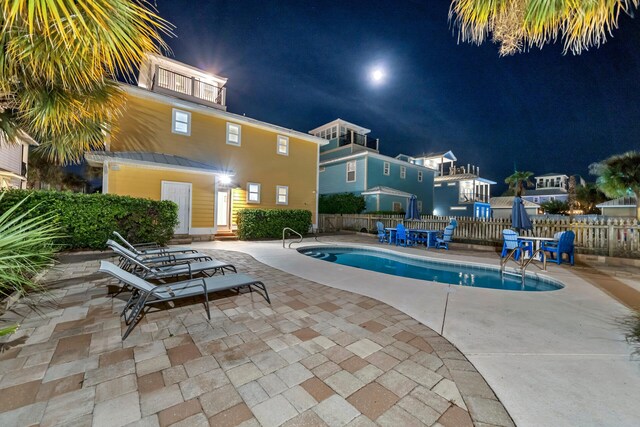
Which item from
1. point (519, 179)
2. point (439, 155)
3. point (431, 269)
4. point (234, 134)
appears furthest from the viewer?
point (519, 179)

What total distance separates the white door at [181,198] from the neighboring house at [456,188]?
2413cm

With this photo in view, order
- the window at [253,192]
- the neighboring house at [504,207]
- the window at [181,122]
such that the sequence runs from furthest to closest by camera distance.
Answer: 1. the neighboring house at [504,207]
2. the window at [253,192]
3. the window at [181,122]

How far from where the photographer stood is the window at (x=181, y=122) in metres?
12.8

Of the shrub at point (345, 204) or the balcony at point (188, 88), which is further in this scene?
the shrub at point (345, 204)

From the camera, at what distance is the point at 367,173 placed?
2167cm

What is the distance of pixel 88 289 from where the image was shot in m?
4.42

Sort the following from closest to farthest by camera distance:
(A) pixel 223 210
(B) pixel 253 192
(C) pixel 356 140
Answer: (A) pixel 223 210 → (B) pixel 253 192 → (C) pixel 356 140

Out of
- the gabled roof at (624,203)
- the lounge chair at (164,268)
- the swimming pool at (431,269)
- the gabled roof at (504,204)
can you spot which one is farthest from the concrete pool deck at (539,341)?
the gabled roof at (504,204)

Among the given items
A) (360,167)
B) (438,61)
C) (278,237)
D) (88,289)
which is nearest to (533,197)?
(438,61)

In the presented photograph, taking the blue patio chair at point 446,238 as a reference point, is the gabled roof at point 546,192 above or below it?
above

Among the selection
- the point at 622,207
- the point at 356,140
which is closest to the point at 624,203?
the point at 622,207

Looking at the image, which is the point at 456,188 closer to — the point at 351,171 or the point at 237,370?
the point at 351,171

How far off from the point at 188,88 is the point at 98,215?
10697 mm

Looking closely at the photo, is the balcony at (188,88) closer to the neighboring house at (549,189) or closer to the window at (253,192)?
the window at (253,192)
